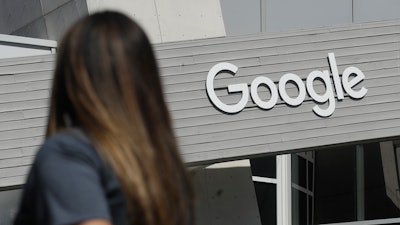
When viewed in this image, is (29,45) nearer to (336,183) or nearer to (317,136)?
(317,136)

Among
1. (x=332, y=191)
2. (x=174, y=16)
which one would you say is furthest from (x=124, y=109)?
(x=332, y=191)

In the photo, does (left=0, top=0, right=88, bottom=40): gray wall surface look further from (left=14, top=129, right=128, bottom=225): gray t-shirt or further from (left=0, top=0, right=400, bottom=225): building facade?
(left=14, top=129, right=128, bottom=225): gray t-shirt

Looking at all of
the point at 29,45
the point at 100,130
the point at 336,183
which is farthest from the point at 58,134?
the point at 336,183

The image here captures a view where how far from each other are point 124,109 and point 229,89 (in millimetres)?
7759

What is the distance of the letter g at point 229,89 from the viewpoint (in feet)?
31.4

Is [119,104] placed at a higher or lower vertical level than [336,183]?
higher

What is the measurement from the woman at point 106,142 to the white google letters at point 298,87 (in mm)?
7604

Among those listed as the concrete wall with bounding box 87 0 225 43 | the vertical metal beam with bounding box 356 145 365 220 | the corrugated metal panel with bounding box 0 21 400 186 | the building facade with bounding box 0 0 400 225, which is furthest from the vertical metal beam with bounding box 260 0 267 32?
the vertical metal beam with bounding box 356 145 365 220

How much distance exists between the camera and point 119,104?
1.88 metres

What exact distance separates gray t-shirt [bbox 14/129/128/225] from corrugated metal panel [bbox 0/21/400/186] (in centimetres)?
741

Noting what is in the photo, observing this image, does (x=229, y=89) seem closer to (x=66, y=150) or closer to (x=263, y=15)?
(x=263, y=15)

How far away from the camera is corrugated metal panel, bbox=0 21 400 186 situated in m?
9.41

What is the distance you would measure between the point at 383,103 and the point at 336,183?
3.71m

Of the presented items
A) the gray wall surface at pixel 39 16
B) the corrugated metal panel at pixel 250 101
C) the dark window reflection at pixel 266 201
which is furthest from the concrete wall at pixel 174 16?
the dark window reflection at pixel 266 201
